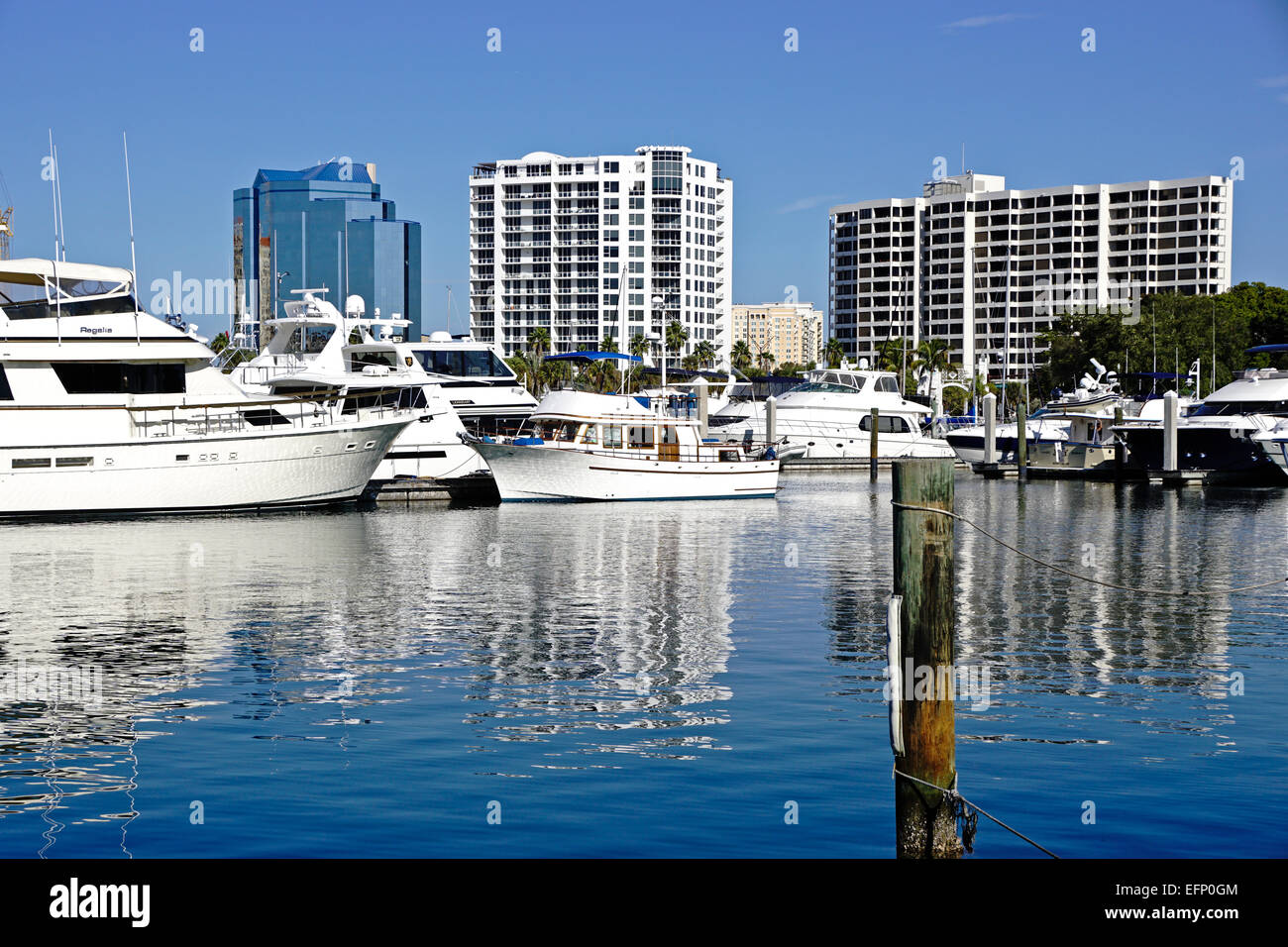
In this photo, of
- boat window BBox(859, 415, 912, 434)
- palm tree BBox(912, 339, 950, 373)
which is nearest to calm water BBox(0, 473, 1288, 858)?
boat window BBox(859, 415, 912, 434)

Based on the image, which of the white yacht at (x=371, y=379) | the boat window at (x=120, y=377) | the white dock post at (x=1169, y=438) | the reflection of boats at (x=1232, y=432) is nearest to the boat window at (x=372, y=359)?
the white yacht at (x=371, y=379)

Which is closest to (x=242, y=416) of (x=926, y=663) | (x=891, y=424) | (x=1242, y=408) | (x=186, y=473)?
(x=186, y=473)

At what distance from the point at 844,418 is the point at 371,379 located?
91.8 feet

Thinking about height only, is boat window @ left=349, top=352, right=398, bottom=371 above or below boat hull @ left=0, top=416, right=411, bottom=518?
above

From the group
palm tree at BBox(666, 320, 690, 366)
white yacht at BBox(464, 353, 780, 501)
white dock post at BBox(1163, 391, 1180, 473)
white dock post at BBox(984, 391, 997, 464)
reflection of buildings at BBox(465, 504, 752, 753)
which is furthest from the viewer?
palm tree at BBox(666, 320, 690, 366)

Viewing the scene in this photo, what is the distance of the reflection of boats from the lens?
5612cm

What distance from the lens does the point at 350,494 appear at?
4325 centimetres

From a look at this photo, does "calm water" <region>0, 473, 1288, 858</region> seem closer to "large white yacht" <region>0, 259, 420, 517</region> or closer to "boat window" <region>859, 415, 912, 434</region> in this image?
"large white yacht" <region>0, 259, 420, 517</region>

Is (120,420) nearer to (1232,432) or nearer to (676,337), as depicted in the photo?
(1232,432)

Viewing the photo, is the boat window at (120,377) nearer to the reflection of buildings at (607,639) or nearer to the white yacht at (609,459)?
the white yacht at (609,459)

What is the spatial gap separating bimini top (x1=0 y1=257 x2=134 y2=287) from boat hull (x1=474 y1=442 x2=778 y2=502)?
1244cm

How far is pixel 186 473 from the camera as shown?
3994cm
